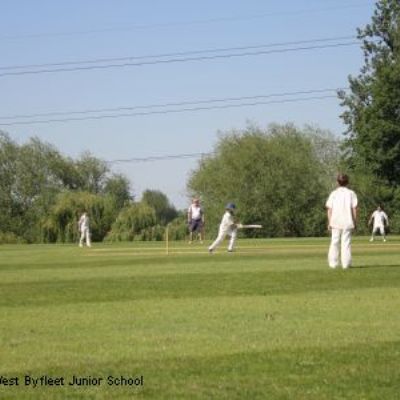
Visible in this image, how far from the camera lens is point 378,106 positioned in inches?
2544

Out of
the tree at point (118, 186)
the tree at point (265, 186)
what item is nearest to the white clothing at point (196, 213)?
A: the tree at point (265, 186)

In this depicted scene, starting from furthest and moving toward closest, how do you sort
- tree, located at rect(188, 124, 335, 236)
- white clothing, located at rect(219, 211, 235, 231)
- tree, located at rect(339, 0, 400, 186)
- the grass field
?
tree, located at rect(188, 124, 335, 236) → tree, located at rect(339, 0, 400, 186) → white clothing, located at rect(219, 211, 235, 231) → the grass field

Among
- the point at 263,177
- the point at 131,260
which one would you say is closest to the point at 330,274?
the point at 131,260

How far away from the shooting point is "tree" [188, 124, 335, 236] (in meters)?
95.1

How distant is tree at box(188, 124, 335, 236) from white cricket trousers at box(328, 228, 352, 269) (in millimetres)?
73466

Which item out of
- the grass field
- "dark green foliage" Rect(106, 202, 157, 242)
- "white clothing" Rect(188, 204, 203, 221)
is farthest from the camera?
"dark green foliage" Rect(106, 202, 157, 242)

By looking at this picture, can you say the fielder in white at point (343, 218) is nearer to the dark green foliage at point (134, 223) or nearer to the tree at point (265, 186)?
the dark green foliage at point (134, 223)

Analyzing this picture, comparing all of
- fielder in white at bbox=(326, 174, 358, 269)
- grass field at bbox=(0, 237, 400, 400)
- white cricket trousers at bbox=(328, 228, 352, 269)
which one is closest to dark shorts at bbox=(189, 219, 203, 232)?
white cricket trousers at bbox=(328, 228, 352, 269)

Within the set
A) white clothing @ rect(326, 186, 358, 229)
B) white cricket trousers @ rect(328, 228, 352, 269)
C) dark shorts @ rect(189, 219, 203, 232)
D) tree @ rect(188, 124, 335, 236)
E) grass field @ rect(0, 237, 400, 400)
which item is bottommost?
grass field @ rect(0, 237, 400, 400)

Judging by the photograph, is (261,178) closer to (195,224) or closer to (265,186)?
(265,186)

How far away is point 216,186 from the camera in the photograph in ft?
317

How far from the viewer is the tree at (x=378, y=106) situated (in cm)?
6425

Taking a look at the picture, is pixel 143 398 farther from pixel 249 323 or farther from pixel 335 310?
pixel 335 310

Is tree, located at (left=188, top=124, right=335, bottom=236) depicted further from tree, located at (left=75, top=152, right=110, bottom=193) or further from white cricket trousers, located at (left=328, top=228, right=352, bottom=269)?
white cricket trousers, located at (left=328, top=228, right=352, bottom=269)
